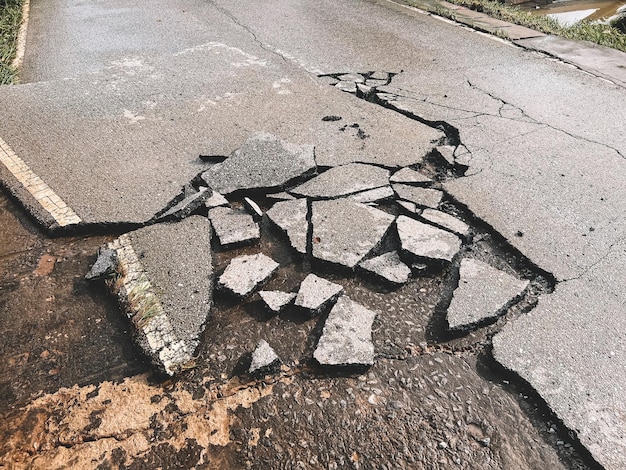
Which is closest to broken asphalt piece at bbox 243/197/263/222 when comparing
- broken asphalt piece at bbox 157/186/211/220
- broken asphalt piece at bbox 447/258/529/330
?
broken asphalt piece at bbox 157/186/211/220

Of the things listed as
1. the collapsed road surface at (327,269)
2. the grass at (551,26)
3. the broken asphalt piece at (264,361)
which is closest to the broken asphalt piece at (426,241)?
the collapsed road surface at (327,269)

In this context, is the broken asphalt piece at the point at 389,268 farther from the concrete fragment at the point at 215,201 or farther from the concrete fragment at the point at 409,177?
the concrete fragment at the point at 215,201

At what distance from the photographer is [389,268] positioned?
261cm

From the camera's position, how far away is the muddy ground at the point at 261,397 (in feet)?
6.07

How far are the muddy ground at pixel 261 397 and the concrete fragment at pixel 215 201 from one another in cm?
77

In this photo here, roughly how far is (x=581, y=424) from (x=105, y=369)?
83.6 inches

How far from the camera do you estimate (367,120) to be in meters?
4.11

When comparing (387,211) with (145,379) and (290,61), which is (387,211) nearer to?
(145,379)

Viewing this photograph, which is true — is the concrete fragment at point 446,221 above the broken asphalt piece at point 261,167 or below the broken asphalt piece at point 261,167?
above

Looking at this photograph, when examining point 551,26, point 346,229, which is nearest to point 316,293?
point 346,229

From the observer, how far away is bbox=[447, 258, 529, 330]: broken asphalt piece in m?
2.34

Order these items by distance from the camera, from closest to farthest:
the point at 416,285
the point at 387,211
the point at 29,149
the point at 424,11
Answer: the point at 416,285 → the point at 387,211 → the point at 29,149 → the point at 424,11

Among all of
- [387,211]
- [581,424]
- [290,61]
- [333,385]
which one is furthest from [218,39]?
[581,424]

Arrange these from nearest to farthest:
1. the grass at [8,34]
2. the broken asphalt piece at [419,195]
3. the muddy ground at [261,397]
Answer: the muddy ground at [261,397] < the broken asphalt piece at [419,195] < the grass at [8,34]
